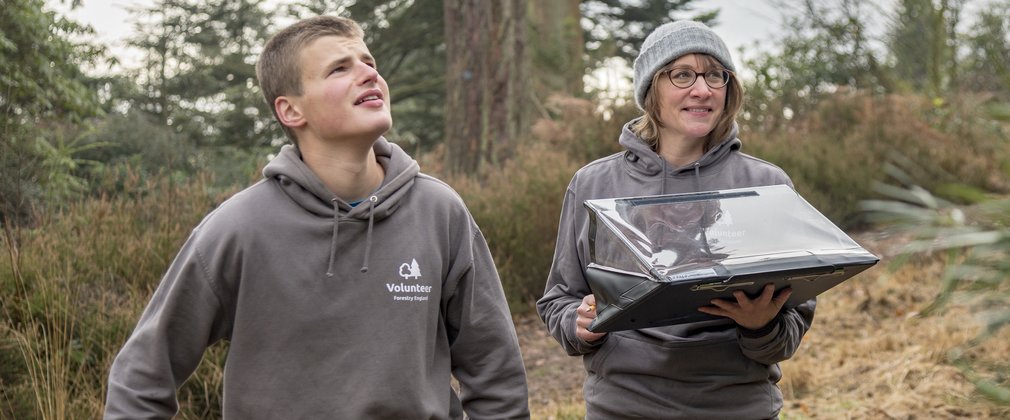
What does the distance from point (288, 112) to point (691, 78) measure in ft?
3.66

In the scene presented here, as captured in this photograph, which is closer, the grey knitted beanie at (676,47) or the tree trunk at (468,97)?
the grey knitted beanie at (676,47)

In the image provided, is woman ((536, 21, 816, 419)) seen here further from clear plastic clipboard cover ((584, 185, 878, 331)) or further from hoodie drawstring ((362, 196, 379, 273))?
hoodie drawstring ((362, 196, 379, 273))

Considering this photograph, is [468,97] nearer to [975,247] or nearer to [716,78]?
[716,78]

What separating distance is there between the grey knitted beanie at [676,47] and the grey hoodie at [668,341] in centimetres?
19

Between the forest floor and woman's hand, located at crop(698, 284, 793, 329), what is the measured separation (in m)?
2.37

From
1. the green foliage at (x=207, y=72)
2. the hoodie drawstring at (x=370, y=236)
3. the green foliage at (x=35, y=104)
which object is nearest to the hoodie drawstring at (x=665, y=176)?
the hoodie drawstring at (x=370, y=236)

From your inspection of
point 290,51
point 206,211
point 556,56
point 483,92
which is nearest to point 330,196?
point 290,51

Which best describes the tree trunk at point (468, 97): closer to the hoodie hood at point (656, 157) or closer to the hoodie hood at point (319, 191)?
the hoodie hood at point (656, 157)

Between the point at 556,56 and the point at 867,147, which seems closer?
the point at 867,147

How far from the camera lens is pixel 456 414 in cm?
267

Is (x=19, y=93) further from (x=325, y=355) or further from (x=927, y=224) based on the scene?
(x=927, y=224)

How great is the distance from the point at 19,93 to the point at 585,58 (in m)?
10.4

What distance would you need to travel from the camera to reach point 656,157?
9.59 ft

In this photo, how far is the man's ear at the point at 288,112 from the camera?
263cm
